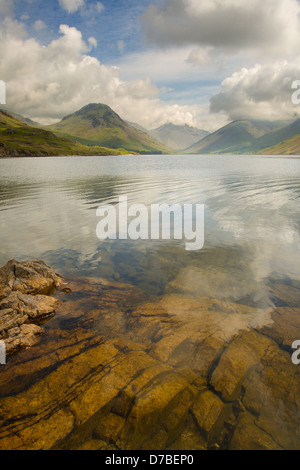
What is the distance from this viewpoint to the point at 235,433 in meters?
6.29

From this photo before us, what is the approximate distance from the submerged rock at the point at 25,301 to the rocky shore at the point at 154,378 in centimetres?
13

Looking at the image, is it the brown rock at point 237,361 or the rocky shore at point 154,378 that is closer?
the rocky shore at point 154,378

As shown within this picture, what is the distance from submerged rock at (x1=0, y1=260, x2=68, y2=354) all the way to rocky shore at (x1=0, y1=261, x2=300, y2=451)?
0.13 m

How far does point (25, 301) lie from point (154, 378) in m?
7.07

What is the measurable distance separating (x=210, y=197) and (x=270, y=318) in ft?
107

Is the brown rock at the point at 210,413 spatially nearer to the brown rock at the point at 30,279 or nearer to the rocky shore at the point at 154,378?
the rocky shore at the point at 154,378

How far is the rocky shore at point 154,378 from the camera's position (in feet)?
20.3

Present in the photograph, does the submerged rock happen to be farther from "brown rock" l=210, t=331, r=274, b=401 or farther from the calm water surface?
"brown rock" l=210, t=331, r=274, b=401

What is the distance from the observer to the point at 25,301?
11203 mm

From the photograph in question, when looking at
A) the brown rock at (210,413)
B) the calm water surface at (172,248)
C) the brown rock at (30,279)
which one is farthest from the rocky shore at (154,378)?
the calm water surface at (172,248)

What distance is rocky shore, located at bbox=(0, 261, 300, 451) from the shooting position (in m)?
6.20

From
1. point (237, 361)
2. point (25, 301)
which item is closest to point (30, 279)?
point (25, 301)

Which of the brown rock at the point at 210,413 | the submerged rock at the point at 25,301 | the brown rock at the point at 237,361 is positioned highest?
the submerged rock at the point at 25,301

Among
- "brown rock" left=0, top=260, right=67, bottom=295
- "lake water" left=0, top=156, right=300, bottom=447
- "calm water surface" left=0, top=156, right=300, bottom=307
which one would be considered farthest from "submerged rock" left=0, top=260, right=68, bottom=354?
"calm water surface" left=0, top=156, right=300, bottom=307
